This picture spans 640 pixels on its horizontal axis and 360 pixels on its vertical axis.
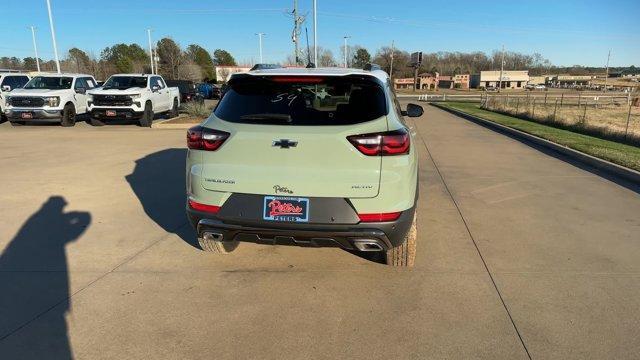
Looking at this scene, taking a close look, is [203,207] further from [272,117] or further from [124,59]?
[124,59]

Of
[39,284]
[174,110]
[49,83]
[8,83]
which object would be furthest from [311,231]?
[8,83]

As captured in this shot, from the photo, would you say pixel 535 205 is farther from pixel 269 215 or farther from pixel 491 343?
pixel 269 215

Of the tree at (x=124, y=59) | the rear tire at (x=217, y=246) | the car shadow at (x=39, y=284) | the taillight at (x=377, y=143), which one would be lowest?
the car shadow at (x=39, y=284)

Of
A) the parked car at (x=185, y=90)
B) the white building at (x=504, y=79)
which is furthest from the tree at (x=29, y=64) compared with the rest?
the white building at (x=504, y=79)

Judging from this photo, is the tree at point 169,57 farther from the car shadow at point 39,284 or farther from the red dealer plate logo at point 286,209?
the red dealer plate logo at point 286,209

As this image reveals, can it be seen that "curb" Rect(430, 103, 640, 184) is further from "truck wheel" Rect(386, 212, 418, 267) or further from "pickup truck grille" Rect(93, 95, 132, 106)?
"pickup truck grille" Rect(93, 95, 132, 106)

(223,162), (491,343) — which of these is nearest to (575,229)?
(491,343)

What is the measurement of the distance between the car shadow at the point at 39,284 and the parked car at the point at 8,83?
1416cm

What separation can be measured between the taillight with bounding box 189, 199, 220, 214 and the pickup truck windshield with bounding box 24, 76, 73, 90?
15072 millimetres

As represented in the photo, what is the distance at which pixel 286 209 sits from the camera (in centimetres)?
337

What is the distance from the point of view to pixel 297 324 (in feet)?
10.6

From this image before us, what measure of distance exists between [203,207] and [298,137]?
954 millimetres

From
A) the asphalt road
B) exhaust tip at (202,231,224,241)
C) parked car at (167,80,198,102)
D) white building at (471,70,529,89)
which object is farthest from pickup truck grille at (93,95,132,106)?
white building at (471,70,529,89)

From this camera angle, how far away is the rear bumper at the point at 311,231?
3.34 meters
